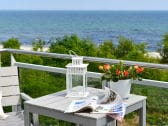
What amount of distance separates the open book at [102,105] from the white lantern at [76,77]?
0.23 metres

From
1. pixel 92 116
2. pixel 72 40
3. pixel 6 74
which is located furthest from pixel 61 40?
pixel 92 116

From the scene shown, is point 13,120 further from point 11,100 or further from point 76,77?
point 76,77

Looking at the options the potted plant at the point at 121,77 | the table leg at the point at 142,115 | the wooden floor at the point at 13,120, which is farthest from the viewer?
the wooden floor at the point at 13,120

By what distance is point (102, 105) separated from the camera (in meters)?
2.66

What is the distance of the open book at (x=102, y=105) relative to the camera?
2549mm

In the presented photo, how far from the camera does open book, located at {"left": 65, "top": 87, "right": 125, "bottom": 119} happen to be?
2549 millimetres

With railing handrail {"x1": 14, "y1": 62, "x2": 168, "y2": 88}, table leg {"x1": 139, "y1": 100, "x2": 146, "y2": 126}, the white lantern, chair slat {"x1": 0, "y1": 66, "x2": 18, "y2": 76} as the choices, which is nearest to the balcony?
railing handrail {"x1": 14, "y1": 62, "x2": 168, "y2": 88}

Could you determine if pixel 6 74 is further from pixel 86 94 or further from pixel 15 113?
pixel 86 94

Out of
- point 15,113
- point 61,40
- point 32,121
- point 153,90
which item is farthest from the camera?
point 61,40

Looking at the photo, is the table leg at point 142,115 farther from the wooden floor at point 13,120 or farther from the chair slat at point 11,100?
the chair slat at point 11,100

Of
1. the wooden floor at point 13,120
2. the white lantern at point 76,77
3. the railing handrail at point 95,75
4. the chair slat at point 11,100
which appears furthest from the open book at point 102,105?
the chair slat at point 11,100

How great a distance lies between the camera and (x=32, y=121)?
3.16 metres

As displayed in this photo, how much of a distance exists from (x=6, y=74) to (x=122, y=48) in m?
12.6

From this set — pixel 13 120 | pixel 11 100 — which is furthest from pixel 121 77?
pixel 11 100
